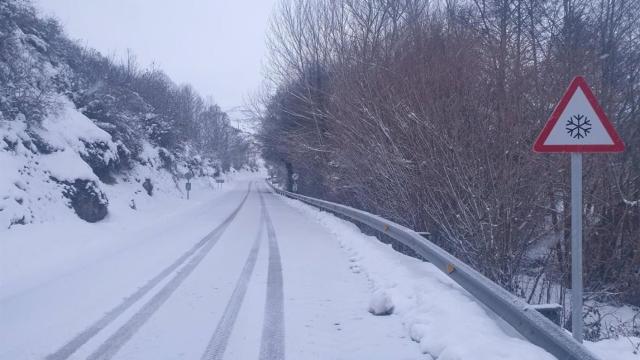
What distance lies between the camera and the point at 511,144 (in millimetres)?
8023

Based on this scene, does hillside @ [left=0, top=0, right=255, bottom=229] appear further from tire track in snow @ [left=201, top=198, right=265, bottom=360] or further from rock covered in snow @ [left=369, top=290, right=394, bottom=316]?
rock covered in snow @ [left=369, top=290, right=394, bottom=316]

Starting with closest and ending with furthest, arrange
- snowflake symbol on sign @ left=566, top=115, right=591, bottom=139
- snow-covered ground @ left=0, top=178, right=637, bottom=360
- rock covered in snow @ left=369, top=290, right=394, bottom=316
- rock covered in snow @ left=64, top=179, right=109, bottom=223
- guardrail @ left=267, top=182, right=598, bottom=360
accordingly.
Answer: guardrail @ left=267, top=182, right=598, bottom=360
snowflake symbol on sign @ left=566, top=115, right=591, bottom=139
snow-covered ground @ left=0, top=178, right=637, bottom=360
rock covered in snow @ left=369, top=290, right=394, bottom=316
rock covered in snow @ left=64, top=179, right=109, bottom=223

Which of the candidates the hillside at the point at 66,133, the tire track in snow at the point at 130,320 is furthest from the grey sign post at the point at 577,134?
the hillside at the point at 66,133

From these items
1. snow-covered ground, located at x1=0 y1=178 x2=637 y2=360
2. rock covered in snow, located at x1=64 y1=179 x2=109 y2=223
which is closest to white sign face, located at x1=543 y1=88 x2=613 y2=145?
snow-covered ground, located at x1=0 y1=178 x2=637 y2=360

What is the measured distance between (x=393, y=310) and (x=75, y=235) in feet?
34.6

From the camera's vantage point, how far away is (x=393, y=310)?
20.5 feet

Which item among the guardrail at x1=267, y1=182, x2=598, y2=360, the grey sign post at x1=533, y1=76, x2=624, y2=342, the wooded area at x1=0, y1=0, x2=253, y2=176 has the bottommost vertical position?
the guardrail at x1=267, y1=182, x2=598, y2=360

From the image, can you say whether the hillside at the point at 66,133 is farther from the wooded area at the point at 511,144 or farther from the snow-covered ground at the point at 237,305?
the wooded area at the point at 511,144

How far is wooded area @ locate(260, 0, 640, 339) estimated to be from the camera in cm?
809

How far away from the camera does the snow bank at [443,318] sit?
4366mm

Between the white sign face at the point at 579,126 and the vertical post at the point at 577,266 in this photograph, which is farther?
the white sign face at the point at 579,126

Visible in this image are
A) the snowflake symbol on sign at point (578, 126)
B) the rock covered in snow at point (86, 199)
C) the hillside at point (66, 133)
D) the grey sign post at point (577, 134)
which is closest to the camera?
the grey sign post at point (577, 134)

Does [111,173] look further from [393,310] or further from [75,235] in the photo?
[393,310]

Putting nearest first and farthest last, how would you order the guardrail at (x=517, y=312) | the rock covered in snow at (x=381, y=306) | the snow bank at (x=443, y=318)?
the guardrail at (x=517, y=312)
the snow bank at (x=443, y=318)
the rock covered in snow at (x=381, y=306)
